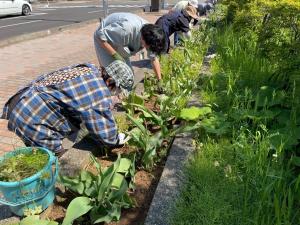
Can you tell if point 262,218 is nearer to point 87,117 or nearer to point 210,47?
point 87,117

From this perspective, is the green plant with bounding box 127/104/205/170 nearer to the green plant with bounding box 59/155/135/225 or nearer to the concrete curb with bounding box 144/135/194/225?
the concrete curb with bounding box 144/135/194/225

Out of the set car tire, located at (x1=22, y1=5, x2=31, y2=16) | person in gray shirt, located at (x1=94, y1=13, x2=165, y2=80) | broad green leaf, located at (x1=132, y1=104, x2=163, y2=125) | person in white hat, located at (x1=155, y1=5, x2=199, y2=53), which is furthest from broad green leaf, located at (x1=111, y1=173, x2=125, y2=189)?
car tire, located at (x1=22, y1=5, x2=31, y2=16)

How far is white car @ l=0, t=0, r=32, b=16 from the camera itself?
16953 millimetres

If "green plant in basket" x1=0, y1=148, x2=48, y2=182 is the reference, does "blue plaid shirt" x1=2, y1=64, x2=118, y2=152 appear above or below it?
above

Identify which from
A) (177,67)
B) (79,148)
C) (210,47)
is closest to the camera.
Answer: (79,148)

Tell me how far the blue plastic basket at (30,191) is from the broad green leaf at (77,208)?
0.96ft

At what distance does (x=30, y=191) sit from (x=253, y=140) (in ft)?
5.10

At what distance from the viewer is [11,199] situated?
207 centimetres

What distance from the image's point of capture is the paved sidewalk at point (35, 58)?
5227 millimetres

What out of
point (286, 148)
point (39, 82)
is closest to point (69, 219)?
point (39, 82)

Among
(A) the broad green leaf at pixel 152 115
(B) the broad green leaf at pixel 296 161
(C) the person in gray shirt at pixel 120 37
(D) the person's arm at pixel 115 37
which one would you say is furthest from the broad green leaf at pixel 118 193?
(D) the person's arm at pixel 115 37

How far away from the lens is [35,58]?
7.70m

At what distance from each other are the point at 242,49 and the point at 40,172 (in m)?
3.54

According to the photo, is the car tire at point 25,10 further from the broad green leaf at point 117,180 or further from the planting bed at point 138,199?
the broad green leaf at point 117,180
